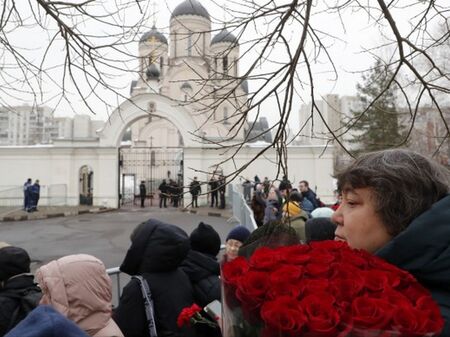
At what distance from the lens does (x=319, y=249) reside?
1.11 metres

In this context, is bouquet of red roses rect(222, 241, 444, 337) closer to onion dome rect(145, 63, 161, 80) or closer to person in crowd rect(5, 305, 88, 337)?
person in crowd rect(5, 305, 88, 337)

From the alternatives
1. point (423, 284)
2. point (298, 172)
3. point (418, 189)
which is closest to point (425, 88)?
point (418, 189)

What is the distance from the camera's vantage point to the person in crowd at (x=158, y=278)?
7.58 ft

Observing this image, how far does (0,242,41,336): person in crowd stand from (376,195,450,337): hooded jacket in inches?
91.2

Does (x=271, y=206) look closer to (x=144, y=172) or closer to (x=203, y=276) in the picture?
(x=203, y=276)

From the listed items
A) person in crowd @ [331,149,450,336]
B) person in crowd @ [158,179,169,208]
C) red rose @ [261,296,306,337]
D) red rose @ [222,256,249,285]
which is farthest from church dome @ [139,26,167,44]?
red rose @ [261,296,306,337]

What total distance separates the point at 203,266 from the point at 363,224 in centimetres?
184

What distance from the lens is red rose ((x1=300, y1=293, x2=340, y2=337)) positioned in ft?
2.46

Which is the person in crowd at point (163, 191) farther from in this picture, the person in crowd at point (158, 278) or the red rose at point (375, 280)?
the red rose at point (375, 280)

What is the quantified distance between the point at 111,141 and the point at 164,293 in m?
19.0

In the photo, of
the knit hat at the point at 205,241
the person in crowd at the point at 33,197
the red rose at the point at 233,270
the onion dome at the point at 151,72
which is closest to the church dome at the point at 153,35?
the onion dome at the point at 151,72

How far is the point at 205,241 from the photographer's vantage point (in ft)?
10.1

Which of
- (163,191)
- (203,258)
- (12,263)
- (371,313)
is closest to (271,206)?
(203,258)

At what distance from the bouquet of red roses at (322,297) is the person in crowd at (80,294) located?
3.89ft
